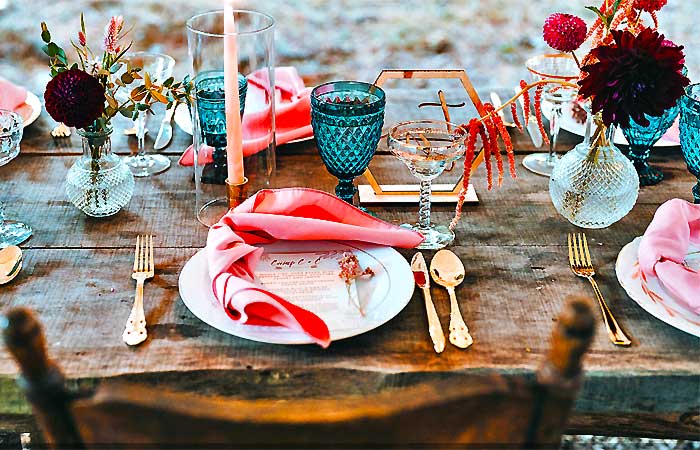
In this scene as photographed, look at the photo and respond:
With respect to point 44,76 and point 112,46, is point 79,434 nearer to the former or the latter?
point 112,46

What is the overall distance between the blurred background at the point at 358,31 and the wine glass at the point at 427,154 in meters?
2.38

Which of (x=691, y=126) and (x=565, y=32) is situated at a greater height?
(x=565, y=32)

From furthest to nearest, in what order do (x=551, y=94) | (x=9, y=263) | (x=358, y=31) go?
(x=358, y=31) < (x=551, y=94) < (x=9, y=263)

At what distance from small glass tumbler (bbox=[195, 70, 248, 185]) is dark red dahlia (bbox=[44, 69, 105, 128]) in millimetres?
204

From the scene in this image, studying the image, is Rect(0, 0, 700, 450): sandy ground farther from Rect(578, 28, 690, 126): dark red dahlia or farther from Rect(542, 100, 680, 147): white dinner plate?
Rect(578, 28, 690, 126): dark red dahlia

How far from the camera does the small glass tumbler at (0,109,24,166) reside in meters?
1.21

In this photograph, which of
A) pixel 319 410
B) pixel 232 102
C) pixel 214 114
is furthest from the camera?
pixel 214 114

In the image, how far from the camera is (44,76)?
3.59 meters

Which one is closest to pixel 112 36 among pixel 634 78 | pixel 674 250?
pixel 634 78

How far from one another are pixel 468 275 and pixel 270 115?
0.43m

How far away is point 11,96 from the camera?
5.26ft

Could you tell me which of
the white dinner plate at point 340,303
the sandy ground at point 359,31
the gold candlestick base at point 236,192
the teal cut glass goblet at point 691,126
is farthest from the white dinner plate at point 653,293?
the sandy ground at point 359,31

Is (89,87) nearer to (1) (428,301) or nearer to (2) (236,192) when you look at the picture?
(2) (236,192)

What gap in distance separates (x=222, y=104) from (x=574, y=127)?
2.20 feet
